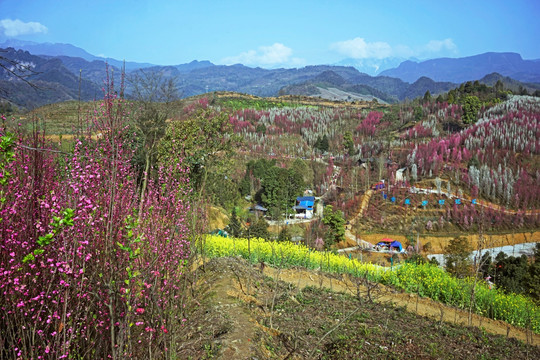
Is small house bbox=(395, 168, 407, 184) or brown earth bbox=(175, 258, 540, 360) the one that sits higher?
brown earth bbox=(175, 258, 540, 360)

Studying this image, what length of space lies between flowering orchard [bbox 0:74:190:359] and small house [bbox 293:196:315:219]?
94.6 ft

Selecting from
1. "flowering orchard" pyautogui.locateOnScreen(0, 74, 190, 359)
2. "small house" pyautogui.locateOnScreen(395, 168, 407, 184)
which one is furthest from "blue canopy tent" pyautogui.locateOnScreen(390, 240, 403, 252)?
"flowering orchard" pyautogui.locateOnScreen(0, 74, 190, 359)

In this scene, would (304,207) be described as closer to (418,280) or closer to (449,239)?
(449,239)

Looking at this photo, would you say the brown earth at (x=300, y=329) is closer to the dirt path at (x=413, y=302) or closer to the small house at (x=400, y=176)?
the dirt path at (x=413, y=302)

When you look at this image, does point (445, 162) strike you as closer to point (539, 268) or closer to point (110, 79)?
point (539, 268)

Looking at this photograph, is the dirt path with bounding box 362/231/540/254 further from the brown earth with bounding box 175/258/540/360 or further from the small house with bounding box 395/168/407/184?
the brown earth with bounding box 175/258/540/360

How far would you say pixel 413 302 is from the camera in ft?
30.0

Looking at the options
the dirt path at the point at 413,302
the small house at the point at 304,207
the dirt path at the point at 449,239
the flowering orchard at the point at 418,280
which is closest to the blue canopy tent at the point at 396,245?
the dirt path at the point at 449,239

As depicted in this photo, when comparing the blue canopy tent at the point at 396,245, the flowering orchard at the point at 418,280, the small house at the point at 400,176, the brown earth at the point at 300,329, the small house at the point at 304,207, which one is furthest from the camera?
the small house at the point at 400,176

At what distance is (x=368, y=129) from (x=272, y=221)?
37016 mm

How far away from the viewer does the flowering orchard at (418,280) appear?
9258 millimetres

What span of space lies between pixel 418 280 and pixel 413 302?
1.30 metres

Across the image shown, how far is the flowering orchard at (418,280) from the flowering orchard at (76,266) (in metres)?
6.08

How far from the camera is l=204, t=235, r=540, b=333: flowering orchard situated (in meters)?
9.26
